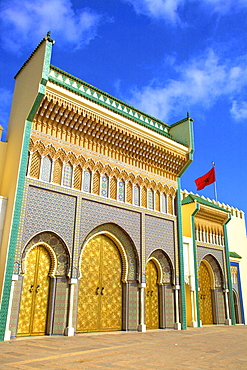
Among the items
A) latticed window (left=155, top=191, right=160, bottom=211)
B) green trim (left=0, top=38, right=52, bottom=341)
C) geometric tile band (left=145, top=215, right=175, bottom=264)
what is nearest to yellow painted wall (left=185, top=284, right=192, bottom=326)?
geometric tile band (left=145, top=215, right=175, bottom=264)

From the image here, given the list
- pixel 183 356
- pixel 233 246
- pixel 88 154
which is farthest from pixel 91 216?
pixel 233 246

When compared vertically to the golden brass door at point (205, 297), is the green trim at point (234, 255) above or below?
above

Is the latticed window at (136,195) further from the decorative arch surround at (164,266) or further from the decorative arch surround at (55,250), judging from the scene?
the decorative arch surround at (55,250)

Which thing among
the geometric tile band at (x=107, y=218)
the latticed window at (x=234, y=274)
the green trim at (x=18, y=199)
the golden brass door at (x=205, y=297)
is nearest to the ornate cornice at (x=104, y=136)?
the green trim at (x=18, y=199)

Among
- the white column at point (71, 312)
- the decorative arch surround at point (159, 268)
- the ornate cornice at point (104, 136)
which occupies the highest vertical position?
the ornate cornice at point (104, 136)

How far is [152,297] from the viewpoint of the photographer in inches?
364

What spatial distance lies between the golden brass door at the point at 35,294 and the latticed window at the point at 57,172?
159cm

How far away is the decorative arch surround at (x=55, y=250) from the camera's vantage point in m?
7.26

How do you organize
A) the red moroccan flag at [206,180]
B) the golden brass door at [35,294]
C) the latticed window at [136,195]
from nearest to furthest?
the golden brass door at [35,294] → the latticed window at [136,195] → the red moroccan flag at [206,180]

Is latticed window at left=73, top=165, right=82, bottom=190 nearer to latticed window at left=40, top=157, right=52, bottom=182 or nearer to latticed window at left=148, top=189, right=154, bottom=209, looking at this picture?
latticed window at left=40, top=157, right=52, bottom=182

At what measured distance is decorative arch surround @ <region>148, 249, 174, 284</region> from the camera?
9531 millimetres

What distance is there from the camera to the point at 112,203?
28.6 feet

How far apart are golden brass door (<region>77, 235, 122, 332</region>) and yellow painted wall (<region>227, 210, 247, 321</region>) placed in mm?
7687

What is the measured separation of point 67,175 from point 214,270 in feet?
23.5
